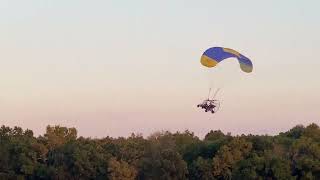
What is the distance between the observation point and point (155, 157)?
213ft

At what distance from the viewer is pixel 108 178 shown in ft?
217

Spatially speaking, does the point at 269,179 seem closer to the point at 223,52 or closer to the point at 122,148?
the point at 122,148

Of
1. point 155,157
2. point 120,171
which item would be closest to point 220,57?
point 155,157

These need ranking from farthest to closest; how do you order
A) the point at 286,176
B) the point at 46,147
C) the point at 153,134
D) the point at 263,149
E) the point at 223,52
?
the point at 153,134
the point at 46,147
the point at 263,149
the point at 286,176
the point at 223,52

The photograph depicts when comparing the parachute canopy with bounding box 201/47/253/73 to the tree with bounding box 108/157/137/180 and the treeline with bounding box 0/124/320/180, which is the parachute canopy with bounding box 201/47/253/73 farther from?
the tree with bounding box 108/157/137/180

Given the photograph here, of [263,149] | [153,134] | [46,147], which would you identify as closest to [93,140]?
[46,147]

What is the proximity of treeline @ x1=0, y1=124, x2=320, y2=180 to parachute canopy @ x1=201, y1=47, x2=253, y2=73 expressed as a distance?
73.0 ft

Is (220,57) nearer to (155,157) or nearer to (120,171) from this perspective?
(155,157)

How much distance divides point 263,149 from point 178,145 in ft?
40.7

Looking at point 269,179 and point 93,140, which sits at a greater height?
point 93,140

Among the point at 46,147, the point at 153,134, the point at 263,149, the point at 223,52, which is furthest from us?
the point at 153,134

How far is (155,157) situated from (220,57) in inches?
1103

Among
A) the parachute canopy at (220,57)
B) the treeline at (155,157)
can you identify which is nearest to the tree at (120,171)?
the treeline at (155,157)

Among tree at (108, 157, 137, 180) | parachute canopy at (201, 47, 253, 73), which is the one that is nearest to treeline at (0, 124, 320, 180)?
tree at (108, 157, 137, 180)
